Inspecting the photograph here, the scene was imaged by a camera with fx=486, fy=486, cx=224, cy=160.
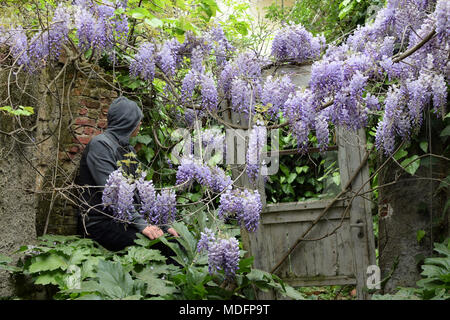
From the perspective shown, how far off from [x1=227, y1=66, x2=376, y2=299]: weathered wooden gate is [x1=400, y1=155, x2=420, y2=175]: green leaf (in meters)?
0.33

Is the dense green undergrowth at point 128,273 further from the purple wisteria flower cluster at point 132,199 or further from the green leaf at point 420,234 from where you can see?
the green leaf at point 420,234

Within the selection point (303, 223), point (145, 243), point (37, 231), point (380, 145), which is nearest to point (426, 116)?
point (380, 145)

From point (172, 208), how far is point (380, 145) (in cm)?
138

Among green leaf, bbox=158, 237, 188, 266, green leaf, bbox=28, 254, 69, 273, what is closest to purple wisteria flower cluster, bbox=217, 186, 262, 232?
green leaf, bbox=158, 237, 188, 266

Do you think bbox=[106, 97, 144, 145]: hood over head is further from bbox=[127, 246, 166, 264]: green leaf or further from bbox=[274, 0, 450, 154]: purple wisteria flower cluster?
bbox=[274, 0, 450, 154]: purple wisteria flower cluster

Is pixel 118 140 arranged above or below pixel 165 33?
below

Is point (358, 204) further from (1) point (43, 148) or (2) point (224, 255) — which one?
(1) point (43, 148)

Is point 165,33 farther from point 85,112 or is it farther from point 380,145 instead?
point 380,145

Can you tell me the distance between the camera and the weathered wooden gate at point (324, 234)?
3.89 metres

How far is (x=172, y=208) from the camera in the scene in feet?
9.63

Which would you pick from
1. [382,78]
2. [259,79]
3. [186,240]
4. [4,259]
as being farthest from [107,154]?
[382,78]

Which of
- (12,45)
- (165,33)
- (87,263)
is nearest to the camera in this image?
(87,263)

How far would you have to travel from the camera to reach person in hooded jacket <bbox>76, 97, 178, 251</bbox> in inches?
127

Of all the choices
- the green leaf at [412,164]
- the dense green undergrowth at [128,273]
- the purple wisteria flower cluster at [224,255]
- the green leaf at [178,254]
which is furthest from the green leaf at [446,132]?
the green leaf at [178,254]
